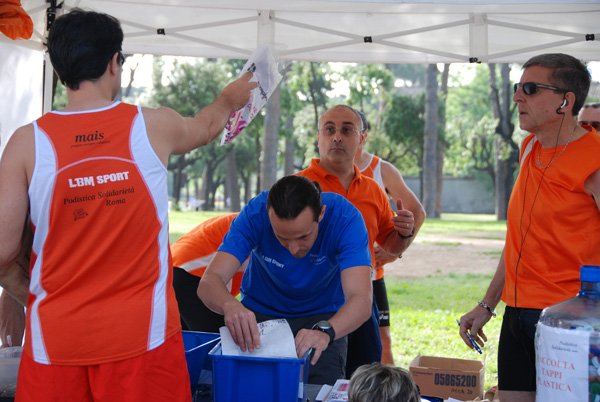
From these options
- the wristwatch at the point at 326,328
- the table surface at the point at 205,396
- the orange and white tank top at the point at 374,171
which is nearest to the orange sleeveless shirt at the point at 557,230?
the wristwatch at the point at 326,328

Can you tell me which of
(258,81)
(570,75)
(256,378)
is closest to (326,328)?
(256,378)

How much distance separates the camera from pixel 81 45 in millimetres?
1696

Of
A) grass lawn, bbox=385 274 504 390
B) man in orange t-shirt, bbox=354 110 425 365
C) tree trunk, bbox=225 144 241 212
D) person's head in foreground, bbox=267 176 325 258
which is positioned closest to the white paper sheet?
person's head in foreground, bbox=267 176 325 258

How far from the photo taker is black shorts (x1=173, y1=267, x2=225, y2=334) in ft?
12.3

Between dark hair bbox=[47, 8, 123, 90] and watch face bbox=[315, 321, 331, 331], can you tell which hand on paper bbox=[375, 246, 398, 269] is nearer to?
watch face bbox=[315, 321, 331, 331]

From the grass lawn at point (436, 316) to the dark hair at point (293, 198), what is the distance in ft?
6.82

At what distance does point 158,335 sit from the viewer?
5.70 feet

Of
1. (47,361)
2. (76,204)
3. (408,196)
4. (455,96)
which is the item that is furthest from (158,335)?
(455,96)

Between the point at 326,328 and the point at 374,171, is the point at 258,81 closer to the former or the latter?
the point at 326,328

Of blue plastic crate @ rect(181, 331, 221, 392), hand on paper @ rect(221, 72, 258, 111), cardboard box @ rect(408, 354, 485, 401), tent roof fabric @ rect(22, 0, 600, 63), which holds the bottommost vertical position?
cardboard box @ rect(408, 354, 485, 401)

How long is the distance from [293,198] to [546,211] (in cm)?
95

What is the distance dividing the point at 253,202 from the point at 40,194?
4.20 feet

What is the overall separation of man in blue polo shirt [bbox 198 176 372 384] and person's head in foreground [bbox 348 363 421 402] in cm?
45

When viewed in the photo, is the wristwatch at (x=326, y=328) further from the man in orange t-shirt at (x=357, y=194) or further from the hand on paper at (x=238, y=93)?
the man in orange t-shirt at (x=357, y=194)
